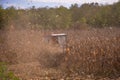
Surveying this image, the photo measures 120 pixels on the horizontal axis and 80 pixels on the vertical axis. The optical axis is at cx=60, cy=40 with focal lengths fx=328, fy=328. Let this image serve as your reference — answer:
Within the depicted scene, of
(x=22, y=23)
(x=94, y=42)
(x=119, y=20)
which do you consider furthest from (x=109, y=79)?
(x=119, y=20)

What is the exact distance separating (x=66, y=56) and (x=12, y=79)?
7.57 feet

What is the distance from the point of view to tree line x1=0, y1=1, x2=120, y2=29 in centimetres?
2200

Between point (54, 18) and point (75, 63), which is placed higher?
point (54, 18)

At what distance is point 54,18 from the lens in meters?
26.0

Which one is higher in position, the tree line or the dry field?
the tree line

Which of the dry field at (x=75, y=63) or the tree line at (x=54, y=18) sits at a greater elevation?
the tree line at (x=54, y=18)

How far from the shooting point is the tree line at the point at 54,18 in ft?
72.2

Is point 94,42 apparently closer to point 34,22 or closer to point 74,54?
point 74,54

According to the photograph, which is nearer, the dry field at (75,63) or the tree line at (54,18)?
the dry field at (75,63)

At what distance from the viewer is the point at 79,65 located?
8797 mm

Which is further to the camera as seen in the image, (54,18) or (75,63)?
(54,18)

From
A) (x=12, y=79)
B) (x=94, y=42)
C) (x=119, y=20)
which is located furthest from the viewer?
(x=119, y=20)

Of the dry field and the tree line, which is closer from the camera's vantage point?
the dry field

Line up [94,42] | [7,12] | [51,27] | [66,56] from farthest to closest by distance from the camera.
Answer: [51,27] → [7,12] → [94,42] → [66,56]
